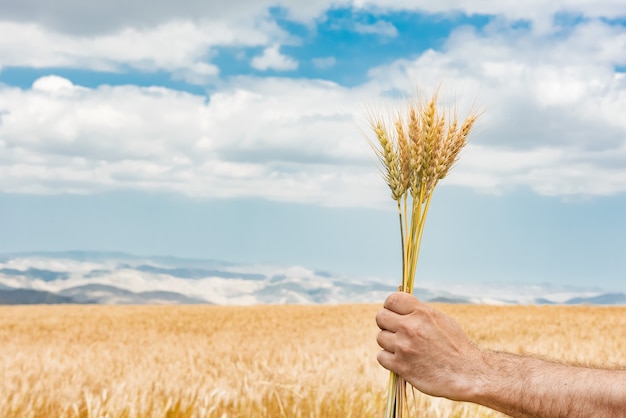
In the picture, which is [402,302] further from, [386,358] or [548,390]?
[548,390]

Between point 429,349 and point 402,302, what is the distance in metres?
0.17

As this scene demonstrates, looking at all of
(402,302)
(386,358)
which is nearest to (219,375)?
(386,358)

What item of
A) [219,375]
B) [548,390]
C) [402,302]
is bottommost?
[219,375]

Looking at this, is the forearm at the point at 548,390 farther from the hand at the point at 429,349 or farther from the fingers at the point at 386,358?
the fingers at the point at 386,358

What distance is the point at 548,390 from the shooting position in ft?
7.66

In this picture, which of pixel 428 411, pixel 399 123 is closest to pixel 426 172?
pixel 399 123

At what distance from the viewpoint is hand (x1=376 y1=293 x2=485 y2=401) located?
233 centimetres

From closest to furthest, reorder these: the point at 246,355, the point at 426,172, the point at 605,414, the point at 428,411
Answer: the point at 605,414, the point at 426,172, the point at 428,411, the point at 246,355

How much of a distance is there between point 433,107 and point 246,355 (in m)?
6.44

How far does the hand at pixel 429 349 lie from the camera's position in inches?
91.6

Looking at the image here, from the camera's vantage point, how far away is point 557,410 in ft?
7.65

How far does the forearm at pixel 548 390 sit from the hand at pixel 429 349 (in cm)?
5

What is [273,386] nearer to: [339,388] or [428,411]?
[339,388]

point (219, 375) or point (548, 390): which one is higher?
point (548, 390)
